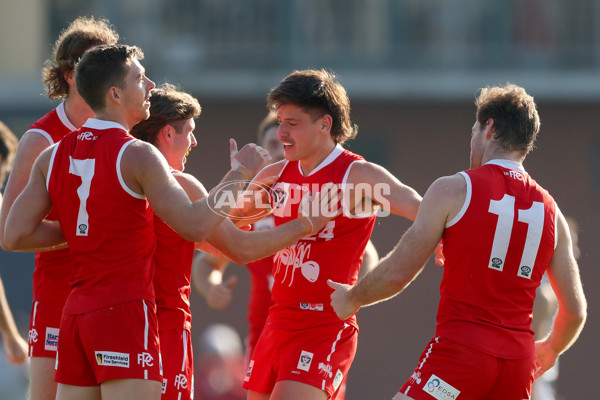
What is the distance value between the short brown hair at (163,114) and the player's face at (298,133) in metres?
0.60

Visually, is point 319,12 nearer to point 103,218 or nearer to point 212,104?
point 212,104

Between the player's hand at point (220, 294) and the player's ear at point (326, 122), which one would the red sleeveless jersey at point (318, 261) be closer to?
the player's ear at point (326, 122)

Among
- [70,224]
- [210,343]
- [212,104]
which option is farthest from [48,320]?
[212,104]

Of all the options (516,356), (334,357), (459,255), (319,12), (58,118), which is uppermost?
(319,12)

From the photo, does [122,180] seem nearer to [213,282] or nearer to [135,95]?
[135,95]

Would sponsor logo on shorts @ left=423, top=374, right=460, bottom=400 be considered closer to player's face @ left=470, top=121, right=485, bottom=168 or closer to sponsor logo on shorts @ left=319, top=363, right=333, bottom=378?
sponsor logo on shorts @ left=319, top=363, right=333, bottom=378

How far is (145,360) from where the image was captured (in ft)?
12.4

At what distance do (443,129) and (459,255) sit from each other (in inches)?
376

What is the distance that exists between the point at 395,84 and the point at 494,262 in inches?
376

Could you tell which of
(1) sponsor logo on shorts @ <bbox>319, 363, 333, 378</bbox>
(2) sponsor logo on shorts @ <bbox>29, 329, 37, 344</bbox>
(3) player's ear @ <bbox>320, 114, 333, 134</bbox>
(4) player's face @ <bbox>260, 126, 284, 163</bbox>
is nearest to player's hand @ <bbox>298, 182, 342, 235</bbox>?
(3) player's ear @ <bbox>320, 114, 333, 134</bbox>

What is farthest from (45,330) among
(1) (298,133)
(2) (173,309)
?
(1) (298,133)

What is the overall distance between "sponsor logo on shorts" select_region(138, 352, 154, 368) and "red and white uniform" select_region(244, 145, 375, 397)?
0.97 metres

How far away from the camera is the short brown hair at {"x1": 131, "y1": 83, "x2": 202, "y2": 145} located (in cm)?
450

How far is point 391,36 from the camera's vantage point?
14.5 meters
